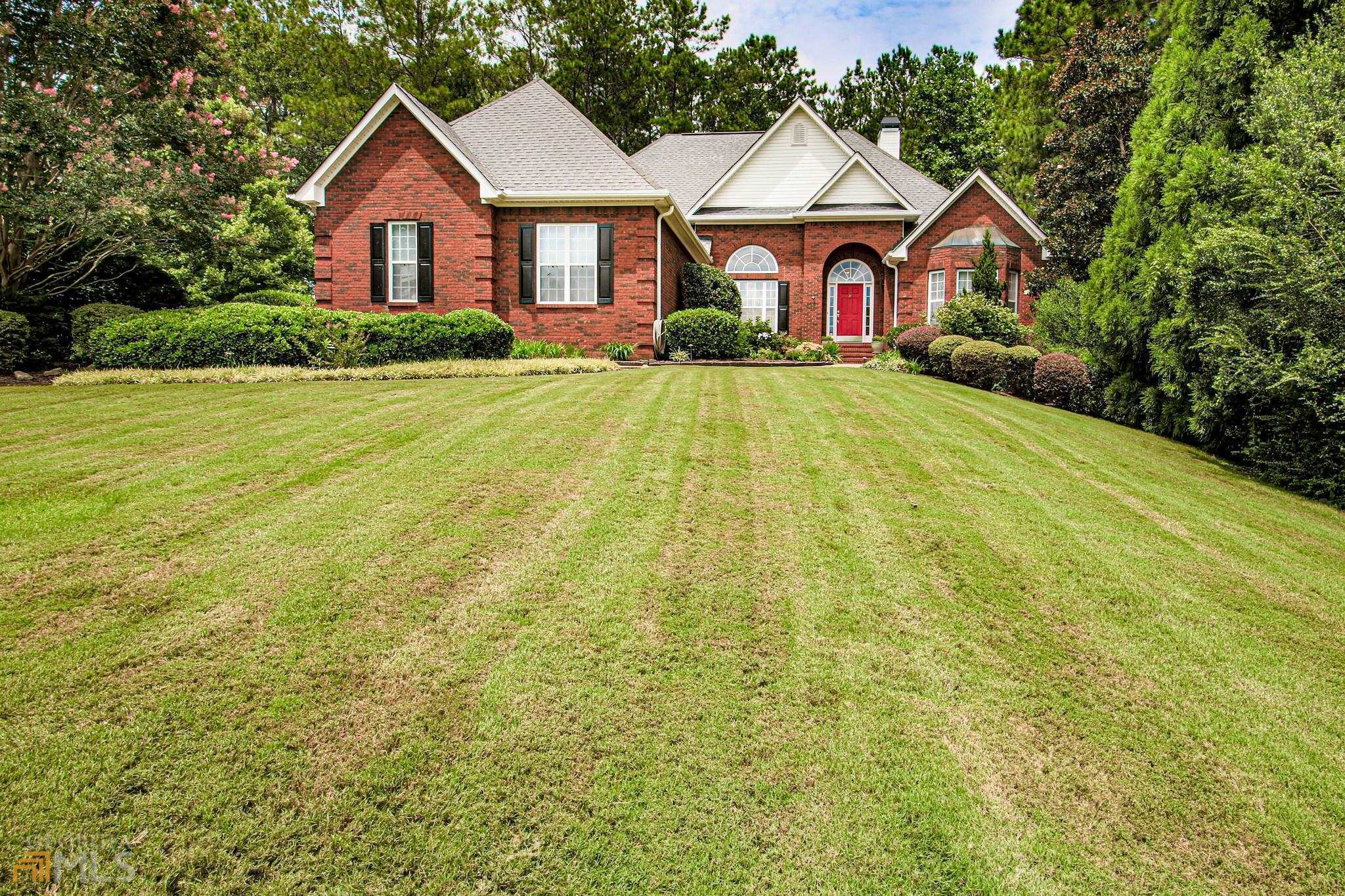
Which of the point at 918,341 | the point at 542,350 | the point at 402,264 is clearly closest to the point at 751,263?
the point at 918,341

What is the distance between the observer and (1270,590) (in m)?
5.59

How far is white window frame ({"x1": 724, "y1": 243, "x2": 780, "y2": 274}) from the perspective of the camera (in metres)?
26.9

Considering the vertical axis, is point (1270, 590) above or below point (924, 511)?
below

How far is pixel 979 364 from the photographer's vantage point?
14836 millimetres

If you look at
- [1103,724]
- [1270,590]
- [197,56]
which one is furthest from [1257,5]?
[197,56]

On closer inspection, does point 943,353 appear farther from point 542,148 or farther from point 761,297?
point 761,297

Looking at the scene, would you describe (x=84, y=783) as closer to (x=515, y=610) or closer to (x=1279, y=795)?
(x=515, y=610)

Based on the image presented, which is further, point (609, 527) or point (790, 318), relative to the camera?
point (790, 318)

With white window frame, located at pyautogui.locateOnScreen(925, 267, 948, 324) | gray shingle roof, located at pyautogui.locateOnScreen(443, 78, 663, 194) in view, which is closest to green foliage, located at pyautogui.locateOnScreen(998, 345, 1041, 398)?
gray shingle roof, located at pyautogui.locateOnScreen(443, 78, 663, 194)

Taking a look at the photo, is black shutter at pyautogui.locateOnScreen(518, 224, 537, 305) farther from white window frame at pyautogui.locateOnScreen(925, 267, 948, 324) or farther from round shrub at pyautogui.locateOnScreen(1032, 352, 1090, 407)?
white window frame at pyautogui.locateOnScreen(925, 267, 948, 324)

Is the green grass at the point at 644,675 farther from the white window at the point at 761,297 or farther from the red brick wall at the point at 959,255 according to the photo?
the white window at the point at 761,297

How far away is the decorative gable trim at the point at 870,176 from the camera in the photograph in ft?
84.8

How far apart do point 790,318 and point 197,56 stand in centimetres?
1799

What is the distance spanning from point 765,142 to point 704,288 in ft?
26.3
